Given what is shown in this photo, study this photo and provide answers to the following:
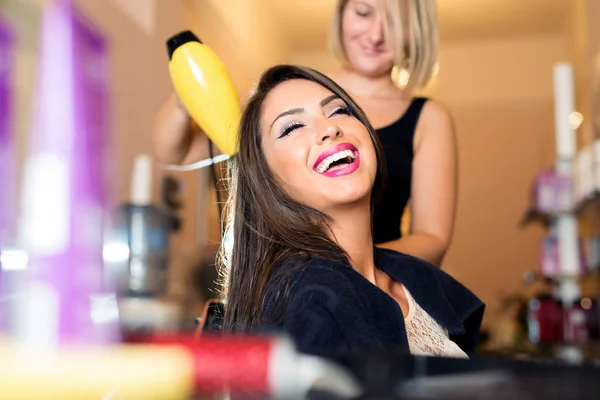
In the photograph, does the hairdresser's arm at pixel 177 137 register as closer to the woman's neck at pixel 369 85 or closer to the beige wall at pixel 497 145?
the woman's neck at pixel 369 85

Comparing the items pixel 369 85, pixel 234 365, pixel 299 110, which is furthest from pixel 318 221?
→ pixel 234 365

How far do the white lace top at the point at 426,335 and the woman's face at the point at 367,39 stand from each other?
1.69 feet

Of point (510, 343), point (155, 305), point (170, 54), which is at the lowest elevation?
point (510, 343)

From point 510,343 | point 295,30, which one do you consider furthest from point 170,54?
point 295,30

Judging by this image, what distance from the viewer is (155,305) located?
6.80ft

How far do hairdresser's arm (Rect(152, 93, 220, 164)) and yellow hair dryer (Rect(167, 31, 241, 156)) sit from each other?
0.10 m

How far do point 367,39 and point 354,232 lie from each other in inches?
19.7

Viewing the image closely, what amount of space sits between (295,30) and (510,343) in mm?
2570

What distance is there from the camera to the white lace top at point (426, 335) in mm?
825

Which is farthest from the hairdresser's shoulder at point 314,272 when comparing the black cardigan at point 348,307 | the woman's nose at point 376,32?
the woman's nose at point 376,32

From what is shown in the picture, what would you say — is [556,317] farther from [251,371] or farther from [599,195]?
[251,371]

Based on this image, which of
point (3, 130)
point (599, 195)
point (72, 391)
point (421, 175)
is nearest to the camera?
point (72, 391)

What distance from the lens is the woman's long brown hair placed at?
781mm

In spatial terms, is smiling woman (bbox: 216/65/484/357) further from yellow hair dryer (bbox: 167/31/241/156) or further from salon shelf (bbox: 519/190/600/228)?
salon shelf (bbox: 519/190/600/228)
